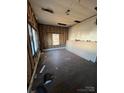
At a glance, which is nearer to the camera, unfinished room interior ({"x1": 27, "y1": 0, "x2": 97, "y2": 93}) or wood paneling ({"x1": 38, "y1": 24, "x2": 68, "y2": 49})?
unfinished room interior ({"x1": 27, "y1": 0, "x2": 97, "y2": 93})

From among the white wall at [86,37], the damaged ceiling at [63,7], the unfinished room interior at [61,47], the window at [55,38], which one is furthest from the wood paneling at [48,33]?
the damaged ceiling at [63,7]

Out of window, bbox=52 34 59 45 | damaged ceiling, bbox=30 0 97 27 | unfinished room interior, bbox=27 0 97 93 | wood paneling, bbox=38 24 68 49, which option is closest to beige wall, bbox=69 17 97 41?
unfinished room interior, bbox=27 0 97 93

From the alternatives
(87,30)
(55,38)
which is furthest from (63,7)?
(55,38)

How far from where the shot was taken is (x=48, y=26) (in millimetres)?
10070

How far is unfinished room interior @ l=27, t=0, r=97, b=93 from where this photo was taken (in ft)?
9.63

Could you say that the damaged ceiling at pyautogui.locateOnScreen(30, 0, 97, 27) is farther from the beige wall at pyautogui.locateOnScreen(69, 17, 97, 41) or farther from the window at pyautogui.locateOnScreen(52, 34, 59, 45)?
the window at pyautogui.locateOnScreen(52, 34, 59, 45)

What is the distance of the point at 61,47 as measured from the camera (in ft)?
37.2

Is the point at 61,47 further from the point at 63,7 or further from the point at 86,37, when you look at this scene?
the point at 63,7
